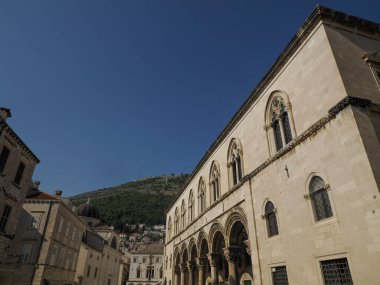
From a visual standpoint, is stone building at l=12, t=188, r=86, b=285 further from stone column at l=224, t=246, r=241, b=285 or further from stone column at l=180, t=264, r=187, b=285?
stone column at l=224, t=246, r=241, b=285

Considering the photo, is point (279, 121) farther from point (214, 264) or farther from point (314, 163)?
point (214, 264)

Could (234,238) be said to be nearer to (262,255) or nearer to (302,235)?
(262,255)

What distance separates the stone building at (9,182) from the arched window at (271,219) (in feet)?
56.7

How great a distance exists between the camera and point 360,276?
26.8 ft

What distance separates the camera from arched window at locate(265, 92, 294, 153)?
1305 centimetres

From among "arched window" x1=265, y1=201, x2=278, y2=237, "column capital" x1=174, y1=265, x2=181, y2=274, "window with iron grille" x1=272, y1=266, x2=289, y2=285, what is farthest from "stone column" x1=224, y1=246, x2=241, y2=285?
"column capital" x1=174, y1=265, x2=181, y2=274

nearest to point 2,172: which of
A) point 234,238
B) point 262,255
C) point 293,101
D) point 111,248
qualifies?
point 234,238

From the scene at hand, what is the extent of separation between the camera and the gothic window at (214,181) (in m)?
21.2

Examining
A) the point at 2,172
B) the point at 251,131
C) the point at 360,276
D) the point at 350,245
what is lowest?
the point at 360,276

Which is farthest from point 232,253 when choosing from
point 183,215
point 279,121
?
point 183,215

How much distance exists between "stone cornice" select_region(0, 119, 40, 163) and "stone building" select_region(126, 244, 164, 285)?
194 feet

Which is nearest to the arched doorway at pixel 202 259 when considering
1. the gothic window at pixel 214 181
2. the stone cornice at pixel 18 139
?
the gothic window at pixel 214 181


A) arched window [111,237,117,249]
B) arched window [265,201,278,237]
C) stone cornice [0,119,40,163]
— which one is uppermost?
stone cornice [0,119,40,163]

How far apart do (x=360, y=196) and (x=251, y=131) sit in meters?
8.40
